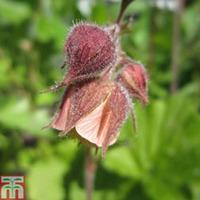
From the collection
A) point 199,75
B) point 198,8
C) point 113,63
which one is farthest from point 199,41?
point 113,63

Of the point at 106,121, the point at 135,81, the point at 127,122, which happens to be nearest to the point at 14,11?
the point at 127,122

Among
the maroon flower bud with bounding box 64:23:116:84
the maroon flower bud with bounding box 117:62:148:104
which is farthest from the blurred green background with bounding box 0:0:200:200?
the maroon flower bud with bounding box 64:23:116:84

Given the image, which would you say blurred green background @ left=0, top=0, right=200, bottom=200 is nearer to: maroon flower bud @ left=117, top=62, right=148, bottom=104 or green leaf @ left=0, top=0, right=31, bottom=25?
green leaf @ left=0, top=0, right=31, bottom=25

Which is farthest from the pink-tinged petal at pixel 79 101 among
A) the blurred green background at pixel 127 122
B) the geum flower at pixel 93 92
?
the blurred green background at pixel 127 122

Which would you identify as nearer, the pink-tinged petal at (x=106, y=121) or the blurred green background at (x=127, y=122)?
the pink-tinged petal at (x=106, y=121)

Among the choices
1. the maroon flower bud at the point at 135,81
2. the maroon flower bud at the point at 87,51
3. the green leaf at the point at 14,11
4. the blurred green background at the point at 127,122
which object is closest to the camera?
the maroon flower bud at the point at 87,51

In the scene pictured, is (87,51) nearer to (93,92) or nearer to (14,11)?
(93,92)

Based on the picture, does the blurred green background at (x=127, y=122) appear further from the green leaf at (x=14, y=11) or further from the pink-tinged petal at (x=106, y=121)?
the pink-tinged petal at (x=106, y=121)

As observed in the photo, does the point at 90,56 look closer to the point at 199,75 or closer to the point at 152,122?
the point at 152,122

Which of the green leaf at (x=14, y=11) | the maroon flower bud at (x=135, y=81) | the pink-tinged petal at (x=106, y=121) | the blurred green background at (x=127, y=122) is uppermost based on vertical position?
the green leaf at (x=14, y=11)
